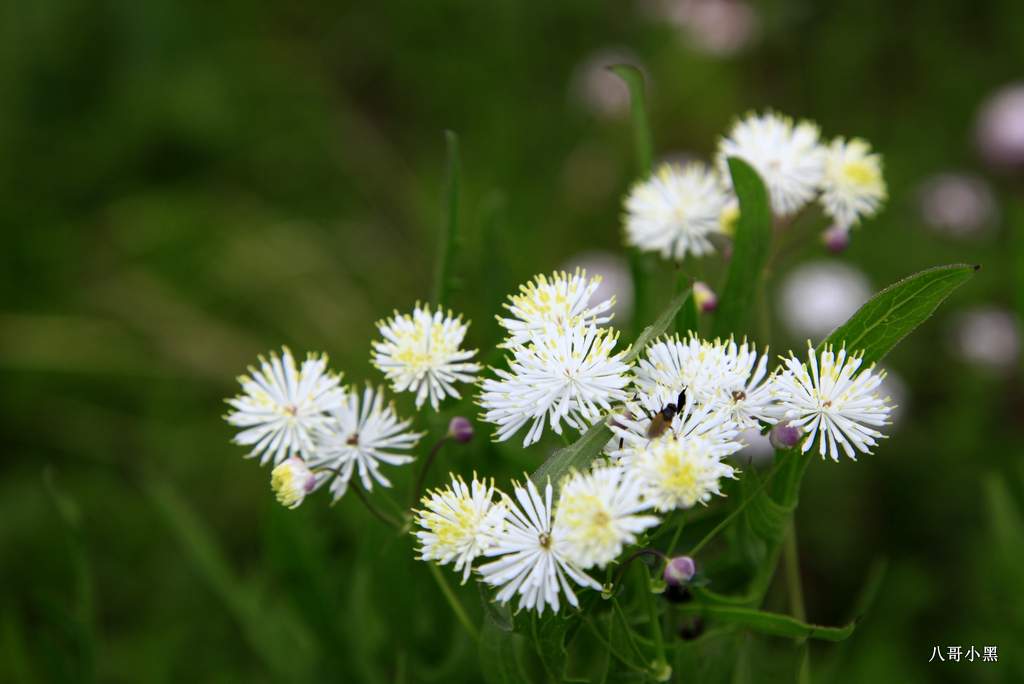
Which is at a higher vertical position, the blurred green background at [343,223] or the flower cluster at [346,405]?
the blurred green background at [343,223]

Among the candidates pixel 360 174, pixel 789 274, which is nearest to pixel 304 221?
pixel 360 174

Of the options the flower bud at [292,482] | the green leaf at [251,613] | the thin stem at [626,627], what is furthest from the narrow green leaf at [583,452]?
the green leaf at [251,613]

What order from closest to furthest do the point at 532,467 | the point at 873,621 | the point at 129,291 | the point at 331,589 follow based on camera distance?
the point at 532,467
the point at 331,589
the point at 873,621
the point at 129,291

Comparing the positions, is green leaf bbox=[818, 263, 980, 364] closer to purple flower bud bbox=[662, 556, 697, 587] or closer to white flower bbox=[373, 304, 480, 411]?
purple flower bud bbox=[662, 556, 697, 587]

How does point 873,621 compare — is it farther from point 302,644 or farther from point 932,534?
point 302,644

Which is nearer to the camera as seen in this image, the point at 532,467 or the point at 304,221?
the point at 532,467

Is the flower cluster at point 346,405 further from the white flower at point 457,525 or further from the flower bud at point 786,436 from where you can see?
the flower bud at point 786,436
